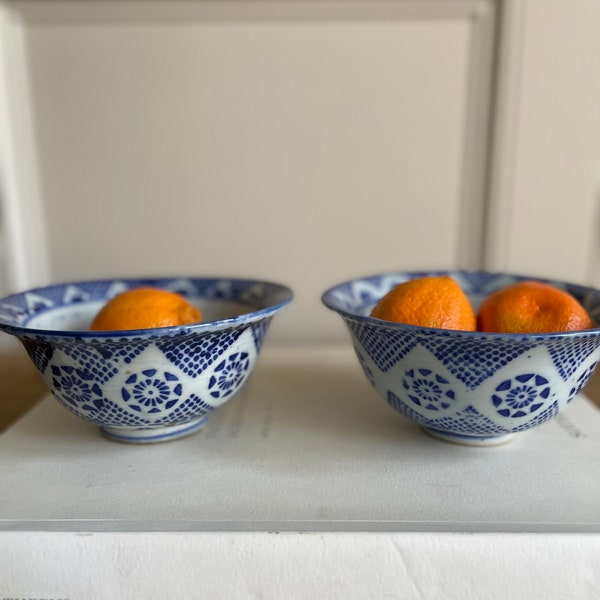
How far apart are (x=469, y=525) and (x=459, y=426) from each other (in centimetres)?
8

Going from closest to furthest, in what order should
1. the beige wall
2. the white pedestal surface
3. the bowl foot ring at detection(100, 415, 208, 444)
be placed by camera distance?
the white pedestal surface < the bowl foot ring at detection(100, 415, 208, 444) < the beige wall

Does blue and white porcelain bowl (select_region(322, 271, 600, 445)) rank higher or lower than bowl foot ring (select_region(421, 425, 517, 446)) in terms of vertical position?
higher

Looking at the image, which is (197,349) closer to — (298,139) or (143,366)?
(143,366)

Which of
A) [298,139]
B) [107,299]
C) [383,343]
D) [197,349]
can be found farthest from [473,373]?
[298,139]

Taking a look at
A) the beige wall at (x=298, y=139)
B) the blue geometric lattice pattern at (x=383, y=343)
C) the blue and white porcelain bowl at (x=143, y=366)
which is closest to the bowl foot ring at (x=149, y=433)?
the blue and white porcelain bowl at (x=143, y=366)

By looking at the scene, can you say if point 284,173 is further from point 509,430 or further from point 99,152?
point 509,430

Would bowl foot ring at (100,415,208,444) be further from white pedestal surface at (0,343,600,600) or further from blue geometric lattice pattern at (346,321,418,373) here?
blue geometric lattice pattern at (346,321,418,373)

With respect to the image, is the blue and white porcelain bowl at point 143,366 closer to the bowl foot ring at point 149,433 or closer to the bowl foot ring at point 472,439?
→ the bowl foot ring at point 149,433

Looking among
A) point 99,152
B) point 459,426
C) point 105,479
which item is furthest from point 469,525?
point 99,152

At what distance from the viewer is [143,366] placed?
1.19 ft

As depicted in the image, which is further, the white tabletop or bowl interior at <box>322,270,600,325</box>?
bowl interior at <box>322,270,600,325</box>

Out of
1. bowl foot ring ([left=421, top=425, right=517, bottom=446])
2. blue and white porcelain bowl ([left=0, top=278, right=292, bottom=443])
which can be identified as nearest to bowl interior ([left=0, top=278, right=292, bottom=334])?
blue and white porcelain bowl ([left=0, top=278, right=292, bottom=443])

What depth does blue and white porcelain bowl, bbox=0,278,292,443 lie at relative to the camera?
35 cm

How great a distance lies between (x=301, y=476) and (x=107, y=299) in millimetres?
244
